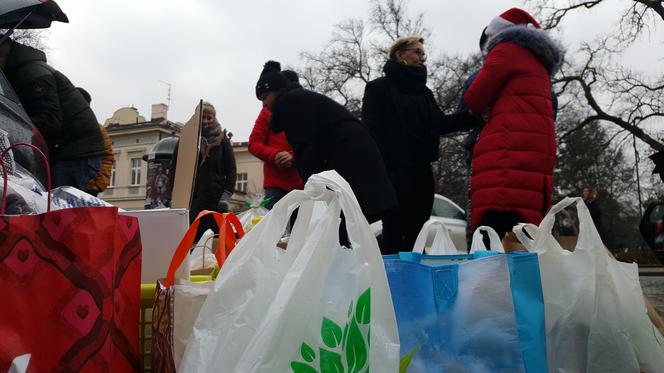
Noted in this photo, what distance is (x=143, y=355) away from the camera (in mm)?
1461

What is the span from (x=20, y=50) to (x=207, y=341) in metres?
2.30

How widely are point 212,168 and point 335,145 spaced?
8.10 feet

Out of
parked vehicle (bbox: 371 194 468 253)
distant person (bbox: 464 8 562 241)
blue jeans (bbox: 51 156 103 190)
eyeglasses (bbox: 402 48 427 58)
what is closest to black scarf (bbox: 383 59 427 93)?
eyeglasses (bbox: 402 48 427 58)

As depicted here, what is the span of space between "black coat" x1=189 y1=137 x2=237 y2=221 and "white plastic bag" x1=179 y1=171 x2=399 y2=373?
3.53 m

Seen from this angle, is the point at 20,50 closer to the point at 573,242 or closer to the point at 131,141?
the point at 573,242

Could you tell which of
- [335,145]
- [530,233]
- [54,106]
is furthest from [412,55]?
[54,106]

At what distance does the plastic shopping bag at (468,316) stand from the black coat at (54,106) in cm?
221

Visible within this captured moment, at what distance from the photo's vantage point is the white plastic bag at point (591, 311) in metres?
1.69

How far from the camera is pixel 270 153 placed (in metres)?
3.85

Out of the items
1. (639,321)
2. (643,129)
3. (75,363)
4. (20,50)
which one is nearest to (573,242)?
(639,321)

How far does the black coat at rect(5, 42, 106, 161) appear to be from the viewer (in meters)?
2.71

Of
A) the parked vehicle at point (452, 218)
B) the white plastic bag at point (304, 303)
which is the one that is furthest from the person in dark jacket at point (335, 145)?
the parked vehicle at point (452, 218)

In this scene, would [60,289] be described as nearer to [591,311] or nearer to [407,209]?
[591,311]

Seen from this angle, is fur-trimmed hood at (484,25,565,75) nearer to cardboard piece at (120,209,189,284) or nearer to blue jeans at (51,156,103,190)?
cardboard piece at (120,209,189,284)
